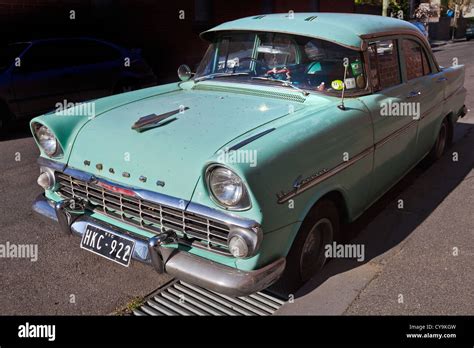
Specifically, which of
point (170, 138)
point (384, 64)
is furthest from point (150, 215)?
point (384, 64)

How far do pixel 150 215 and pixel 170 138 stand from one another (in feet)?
1.57

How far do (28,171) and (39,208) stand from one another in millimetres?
2375

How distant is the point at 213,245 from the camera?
2562mm

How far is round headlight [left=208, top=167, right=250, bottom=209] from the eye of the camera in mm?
2398

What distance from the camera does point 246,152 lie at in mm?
2441

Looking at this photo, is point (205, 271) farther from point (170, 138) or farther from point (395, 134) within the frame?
point (395, 134)

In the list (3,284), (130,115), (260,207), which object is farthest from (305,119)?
(3,284)

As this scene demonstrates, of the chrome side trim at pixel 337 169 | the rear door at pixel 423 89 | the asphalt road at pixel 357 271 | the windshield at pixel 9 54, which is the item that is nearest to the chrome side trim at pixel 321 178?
the chrome side trim at pixel 337 169

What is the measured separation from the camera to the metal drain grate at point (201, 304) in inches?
112

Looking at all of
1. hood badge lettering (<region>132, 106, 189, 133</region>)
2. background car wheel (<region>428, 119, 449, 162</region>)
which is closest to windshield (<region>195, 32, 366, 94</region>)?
hood badge lettering (<region>132, 106, 189, 133</region>)

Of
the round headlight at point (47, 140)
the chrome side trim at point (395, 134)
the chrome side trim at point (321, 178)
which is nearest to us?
the chrome side trim at point (321, 178)

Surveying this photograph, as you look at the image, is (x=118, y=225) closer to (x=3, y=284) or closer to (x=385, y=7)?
(x=3, y=284)

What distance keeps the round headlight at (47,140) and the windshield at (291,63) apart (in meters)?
1.42

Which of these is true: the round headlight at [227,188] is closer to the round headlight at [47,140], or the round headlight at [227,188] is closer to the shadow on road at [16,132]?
the round headlight at [47,140]
